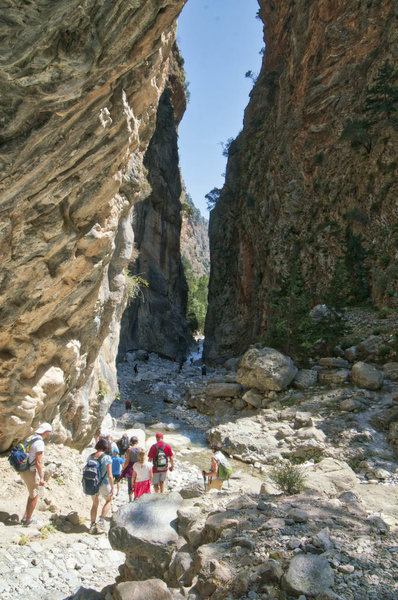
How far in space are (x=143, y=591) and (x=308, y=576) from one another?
4.85 ft

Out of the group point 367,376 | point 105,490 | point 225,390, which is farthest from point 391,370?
point 105,490

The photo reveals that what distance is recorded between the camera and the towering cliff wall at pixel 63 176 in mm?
3992

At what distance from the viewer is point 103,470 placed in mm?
5480

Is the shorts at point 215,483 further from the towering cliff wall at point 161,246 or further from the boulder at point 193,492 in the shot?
the towering cliff wall at point 161,246

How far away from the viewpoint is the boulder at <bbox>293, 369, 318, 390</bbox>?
13.8 meters

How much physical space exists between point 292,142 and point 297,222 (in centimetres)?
600

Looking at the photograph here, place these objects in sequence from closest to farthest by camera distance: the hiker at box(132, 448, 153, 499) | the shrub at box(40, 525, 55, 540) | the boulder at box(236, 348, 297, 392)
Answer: the shrub at box(40, 525, 55, 540) → the hiker at box(132, 448, 153, 499) → the boulder at box(236, 348, 297, 392)

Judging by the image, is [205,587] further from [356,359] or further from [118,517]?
[356,359]

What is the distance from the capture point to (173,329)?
36.7 meters

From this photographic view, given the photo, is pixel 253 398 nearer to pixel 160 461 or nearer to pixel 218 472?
pixel 218 472

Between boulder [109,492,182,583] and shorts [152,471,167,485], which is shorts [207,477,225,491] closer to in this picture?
shorts [152,471,167,485]

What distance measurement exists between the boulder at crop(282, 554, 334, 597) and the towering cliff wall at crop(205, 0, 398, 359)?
1399 centimetres

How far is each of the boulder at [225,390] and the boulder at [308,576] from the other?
12.4 m

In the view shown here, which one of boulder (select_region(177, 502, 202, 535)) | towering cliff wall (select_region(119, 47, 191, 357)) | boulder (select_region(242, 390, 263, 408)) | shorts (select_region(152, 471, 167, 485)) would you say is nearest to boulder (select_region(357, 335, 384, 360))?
boulder (select_region(242, 390, 263, 408))
